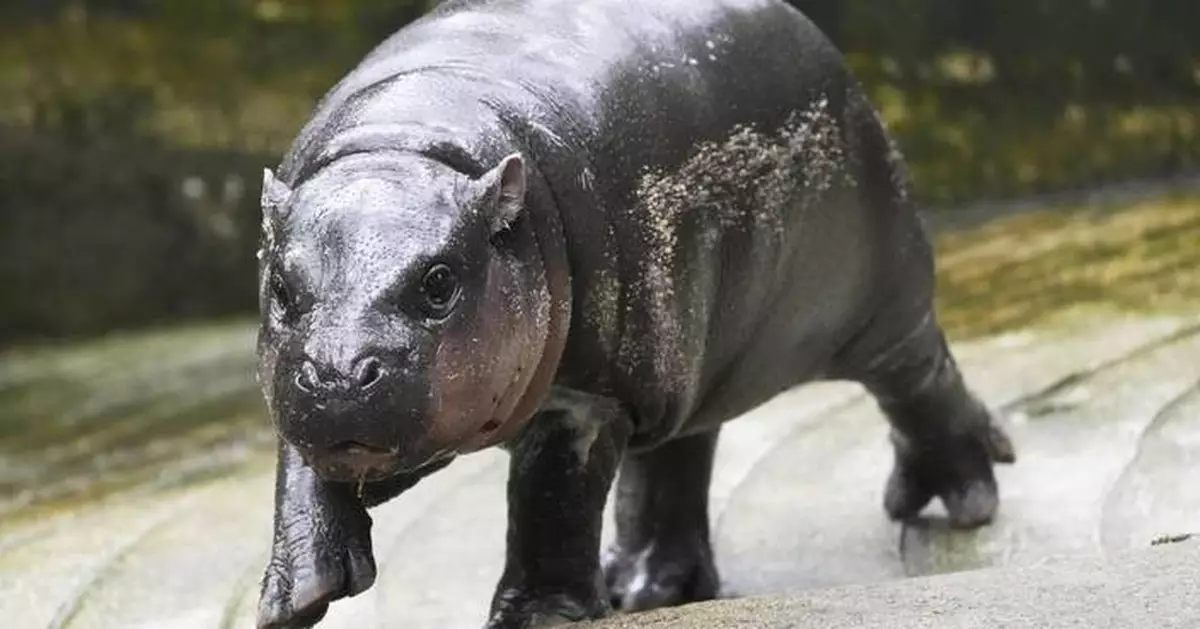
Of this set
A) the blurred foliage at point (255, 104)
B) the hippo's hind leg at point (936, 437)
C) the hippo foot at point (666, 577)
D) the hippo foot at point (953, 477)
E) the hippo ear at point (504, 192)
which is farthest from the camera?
the blurred foliage at point (255, 104)

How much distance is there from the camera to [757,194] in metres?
3.36

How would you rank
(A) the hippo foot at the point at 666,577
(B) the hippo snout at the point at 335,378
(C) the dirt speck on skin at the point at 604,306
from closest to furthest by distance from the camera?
1. (B) the hippo snout at the point at 335,378
2. (C) the dirt speck on skin at the point at 604,306
3. (A) the hippo foot at the point at 666,577

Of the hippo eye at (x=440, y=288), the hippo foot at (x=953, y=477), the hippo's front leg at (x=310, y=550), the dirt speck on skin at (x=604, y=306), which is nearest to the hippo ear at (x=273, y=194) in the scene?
the hippo eye at (x=440, y=288)

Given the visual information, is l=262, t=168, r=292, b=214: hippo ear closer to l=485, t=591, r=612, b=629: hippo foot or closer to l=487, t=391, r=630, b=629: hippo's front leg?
l=487, t=391, r=630, b=629: hippo's front leg

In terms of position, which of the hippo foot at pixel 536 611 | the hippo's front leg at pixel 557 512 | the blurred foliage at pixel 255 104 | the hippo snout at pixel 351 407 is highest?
the hippo snout at pixel 351 407

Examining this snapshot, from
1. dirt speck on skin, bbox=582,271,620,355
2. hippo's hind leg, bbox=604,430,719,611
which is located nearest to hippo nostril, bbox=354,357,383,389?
dirt speck on skin, bbox=582,271,620,355

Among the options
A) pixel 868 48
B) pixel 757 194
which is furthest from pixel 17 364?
pixel 757 194

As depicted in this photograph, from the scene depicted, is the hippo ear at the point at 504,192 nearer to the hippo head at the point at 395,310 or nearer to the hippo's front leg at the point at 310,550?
the hippo head at the point at 395,310

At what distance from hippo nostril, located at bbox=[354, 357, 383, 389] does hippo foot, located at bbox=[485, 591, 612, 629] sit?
29.3 inches

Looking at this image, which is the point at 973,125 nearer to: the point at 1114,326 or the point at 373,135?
the point at 1114,326

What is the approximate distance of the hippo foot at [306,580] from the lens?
273 centimetres

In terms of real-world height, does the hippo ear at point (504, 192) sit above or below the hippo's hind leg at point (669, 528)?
above

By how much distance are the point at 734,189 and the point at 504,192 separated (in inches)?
30.0

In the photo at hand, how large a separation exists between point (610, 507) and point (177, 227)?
5666 mm
